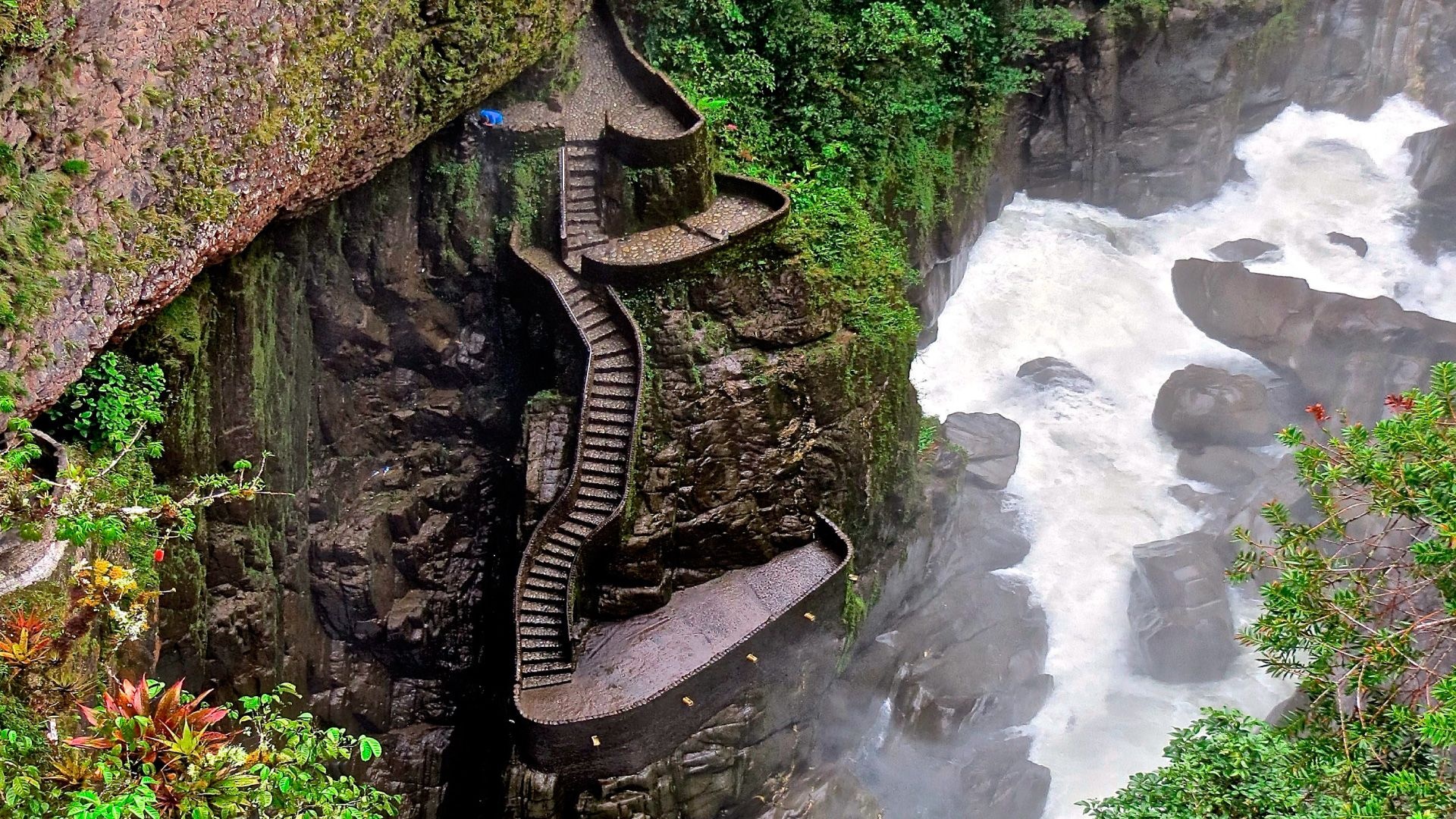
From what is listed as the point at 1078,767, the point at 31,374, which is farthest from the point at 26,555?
the point at 1078,767

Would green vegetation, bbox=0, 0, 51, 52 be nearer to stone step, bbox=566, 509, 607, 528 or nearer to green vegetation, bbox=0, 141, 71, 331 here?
green vegetation, bbox=0, 141, 71, 331

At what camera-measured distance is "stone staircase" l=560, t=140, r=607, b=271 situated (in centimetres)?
1619

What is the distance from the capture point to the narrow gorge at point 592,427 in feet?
29.9

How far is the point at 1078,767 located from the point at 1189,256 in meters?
17.3

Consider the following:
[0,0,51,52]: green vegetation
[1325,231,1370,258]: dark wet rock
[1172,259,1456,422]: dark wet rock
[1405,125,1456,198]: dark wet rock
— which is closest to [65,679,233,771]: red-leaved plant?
[0,0,51,52]: green vegetation

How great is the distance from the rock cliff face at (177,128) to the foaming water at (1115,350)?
58.1ft

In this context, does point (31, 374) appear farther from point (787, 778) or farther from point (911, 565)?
point (911, 565)

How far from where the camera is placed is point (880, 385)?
17.4 metres

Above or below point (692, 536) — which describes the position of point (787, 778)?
below

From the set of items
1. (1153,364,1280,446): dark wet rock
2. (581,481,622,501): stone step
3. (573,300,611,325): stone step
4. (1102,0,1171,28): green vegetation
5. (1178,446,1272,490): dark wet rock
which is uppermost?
(1102,0,1171,28): green vegetation

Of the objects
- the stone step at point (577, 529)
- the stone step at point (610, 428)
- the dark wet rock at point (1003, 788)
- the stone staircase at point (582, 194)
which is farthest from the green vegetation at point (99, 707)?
the dark wet rock at point (1003, 788)

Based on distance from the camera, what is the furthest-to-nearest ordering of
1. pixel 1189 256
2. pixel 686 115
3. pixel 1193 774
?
pixel 1189 256, pixel 686 115, pixel 1193 774

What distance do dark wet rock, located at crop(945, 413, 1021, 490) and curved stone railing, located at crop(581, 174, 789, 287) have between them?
10.5m

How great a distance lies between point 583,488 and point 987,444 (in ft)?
45.4
